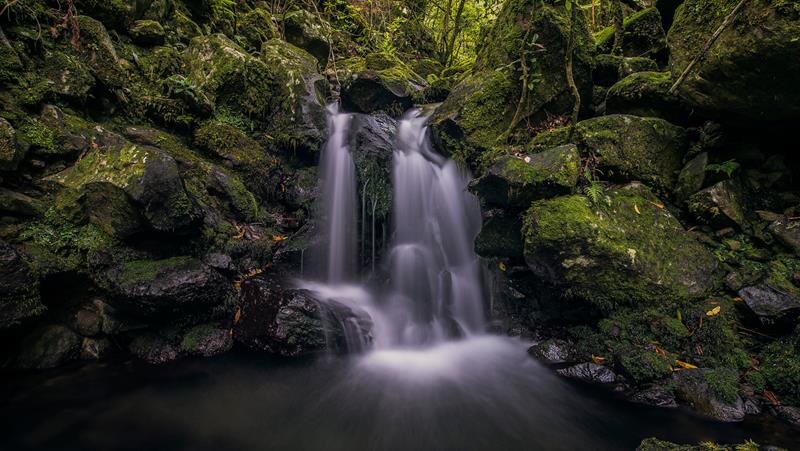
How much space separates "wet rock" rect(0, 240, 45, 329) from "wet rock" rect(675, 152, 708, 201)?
7.92 meters

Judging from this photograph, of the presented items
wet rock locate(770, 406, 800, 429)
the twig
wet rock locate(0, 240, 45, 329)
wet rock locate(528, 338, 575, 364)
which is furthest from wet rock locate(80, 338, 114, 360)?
the twig

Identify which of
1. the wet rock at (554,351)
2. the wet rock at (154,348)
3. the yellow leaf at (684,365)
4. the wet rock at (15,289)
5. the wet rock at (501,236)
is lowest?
the yellow leaf at (684,365)

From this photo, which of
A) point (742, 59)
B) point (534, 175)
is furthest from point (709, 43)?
point (534, 175)

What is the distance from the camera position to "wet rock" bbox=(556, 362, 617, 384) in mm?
3887

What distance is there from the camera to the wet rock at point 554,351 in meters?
4.38

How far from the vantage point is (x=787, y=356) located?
3.37 meters

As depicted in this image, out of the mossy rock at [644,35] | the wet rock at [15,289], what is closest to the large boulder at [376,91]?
the mossy rock at [644,35]

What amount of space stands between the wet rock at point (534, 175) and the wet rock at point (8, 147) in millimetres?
5630

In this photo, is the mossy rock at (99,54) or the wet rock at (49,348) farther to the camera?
the mossy rock at (99,54)

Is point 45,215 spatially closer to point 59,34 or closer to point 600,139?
point 59,34

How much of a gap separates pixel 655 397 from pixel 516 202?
272 centimetres

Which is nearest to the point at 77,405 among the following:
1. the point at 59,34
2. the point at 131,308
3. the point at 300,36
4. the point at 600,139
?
the point at 131,308

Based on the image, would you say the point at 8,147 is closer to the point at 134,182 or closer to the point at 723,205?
the point at 134,182

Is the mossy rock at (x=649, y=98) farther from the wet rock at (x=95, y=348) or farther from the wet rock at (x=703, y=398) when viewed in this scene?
the wet rock at (x=95, y=348)
